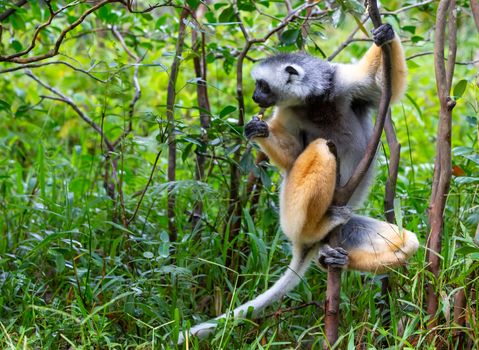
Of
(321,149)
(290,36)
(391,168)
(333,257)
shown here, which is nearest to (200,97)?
(290,36)

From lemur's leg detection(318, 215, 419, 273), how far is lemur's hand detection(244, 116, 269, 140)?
0.86 metres

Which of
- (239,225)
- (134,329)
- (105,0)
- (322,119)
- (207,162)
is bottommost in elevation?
(134,329)

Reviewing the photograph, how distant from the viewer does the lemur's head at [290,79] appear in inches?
190

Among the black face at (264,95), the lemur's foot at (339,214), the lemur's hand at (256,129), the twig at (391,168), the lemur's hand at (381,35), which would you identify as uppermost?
the lemur's hand at (381,35)

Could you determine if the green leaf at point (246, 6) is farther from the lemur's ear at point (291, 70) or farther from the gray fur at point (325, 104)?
the lemur's ear at point (291, 70)

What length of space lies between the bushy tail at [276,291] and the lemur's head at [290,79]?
1.09 meters

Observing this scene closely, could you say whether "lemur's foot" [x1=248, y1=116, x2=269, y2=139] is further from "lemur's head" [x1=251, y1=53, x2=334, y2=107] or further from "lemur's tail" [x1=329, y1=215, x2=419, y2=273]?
"lemur's tail" [x1=329, y1=215, x2=419, y2=273]

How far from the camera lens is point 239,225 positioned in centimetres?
557

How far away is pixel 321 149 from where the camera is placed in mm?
4582

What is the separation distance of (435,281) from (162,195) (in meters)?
3.01

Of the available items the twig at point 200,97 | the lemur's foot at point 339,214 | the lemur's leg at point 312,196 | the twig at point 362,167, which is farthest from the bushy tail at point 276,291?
the twig at point 200,97

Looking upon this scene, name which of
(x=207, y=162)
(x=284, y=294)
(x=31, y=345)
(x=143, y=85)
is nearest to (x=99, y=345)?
(x=31, y=345)

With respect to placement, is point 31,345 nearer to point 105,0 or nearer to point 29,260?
point 29,260

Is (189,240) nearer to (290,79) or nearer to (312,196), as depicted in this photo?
(312,196)
